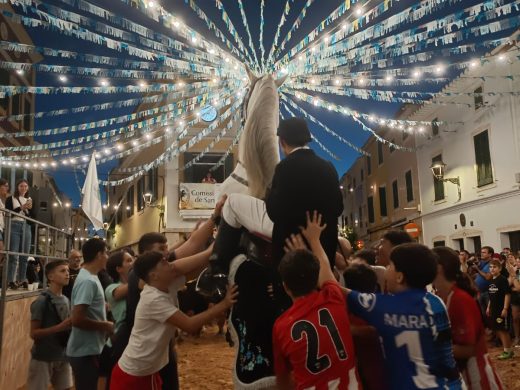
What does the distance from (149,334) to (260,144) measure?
5.19 ft

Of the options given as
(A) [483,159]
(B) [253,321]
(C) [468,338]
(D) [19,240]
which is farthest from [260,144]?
(A) [483,159]

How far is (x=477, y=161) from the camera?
55.1ft

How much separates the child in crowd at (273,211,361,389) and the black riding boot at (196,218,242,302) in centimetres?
48

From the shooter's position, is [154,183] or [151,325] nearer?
[151,325]

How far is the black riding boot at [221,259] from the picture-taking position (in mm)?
2713

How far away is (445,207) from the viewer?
19.4 metres

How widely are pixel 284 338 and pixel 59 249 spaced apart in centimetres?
1100

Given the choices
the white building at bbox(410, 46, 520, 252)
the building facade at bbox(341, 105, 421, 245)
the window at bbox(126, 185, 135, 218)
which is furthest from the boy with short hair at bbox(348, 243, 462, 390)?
the window at bbox(126, 185, 135, 218)

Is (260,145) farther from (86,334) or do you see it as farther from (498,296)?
(498,296)

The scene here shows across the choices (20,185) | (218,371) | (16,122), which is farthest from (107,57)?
(16,122)

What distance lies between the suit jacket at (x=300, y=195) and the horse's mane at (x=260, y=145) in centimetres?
51

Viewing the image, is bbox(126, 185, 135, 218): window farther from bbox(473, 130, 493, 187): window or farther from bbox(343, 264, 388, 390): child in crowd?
bbox(343, 264, 388, 390): child in crowd

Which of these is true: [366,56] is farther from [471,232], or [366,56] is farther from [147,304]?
[471,232]

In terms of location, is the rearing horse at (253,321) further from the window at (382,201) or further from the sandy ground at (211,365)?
the window at (382,201)
